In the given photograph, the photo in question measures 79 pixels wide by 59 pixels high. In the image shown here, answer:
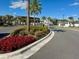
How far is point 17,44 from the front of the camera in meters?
14.2

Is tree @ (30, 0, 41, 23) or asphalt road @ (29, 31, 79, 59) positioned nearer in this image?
asphalt road @ (29, 31, 79, 59)

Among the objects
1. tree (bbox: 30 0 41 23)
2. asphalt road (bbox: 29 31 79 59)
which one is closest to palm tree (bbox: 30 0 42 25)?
tree (bbox: 30 0 41 23)

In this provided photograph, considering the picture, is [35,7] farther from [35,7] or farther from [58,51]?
[58,51]

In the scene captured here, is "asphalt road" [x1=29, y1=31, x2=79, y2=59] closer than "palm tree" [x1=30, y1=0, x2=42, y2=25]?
Yes

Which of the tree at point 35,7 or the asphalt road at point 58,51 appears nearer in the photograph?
the asphalt road at point 58,51

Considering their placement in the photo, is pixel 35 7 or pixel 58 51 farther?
pixel 35 7

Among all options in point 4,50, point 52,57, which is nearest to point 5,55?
point 4,50

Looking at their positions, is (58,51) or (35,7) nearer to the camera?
(58,51)

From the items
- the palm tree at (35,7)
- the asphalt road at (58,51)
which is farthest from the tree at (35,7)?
the asphalt road at (58,51)

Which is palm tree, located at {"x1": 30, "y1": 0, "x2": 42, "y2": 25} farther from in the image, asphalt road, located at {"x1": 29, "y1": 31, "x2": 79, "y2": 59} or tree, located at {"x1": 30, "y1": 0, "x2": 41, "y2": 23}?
asphalt road, located at {"x1": 29, "y1": 31, "x2": 79, "y2": 59}

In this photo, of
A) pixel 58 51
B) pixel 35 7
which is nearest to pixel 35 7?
pixel 35 7

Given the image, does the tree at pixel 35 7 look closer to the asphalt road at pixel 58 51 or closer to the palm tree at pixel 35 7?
the palm tree at pixel 35 7

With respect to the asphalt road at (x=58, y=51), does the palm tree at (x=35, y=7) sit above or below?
above

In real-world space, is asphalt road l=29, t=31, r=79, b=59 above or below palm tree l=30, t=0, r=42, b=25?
below
